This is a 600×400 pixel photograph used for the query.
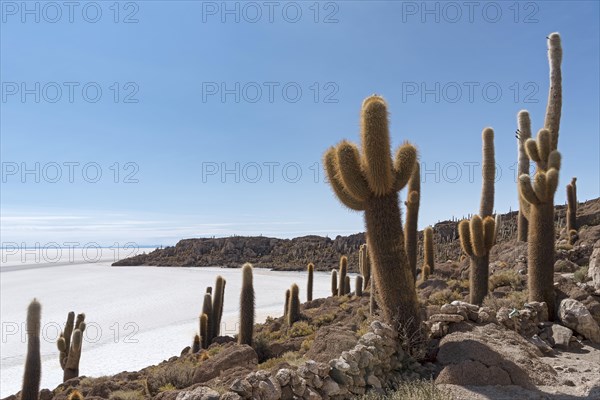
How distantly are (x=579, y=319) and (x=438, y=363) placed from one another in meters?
4.64

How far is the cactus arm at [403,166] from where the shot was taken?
8789 mm

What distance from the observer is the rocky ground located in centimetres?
660

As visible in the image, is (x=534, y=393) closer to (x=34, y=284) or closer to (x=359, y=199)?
(x=359, y=199)

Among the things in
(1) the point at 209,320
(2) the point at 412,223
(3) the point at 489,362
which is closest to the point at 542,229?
(3) the point at 489,362

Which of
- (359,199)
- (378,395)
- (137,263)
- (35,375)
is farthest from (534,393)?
(137,263)

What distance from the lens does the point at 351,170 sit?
28.1 feet

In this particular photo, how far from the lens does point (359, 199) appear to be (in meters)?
8.77

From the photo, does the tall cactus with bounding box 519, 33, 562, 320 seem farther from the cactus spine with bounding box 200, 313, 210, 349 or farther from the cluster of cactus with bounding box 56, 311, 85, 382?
the cluster of cactus with bounding box 56, 311, 85, 382

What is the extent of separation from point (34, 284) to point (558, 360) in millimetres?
52180

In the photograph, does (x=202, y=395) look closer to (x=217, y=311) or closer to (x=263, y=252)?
(x=217, y=311)

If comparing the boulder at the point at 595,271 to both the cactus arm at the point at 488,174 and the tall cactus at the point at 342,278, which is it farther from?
the tall cactus at the point at 342,278

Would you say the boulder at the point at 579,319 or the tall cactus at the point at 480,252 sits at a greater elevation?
the tall cactus at the point at 480,252

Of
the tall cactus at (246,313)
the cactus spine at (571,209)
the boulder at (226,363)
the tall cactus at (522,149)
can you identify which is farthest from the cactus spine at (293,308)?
the cactus spine at (571,209)

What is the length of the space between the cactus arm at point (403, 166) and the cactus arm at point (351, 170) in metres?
0.62
